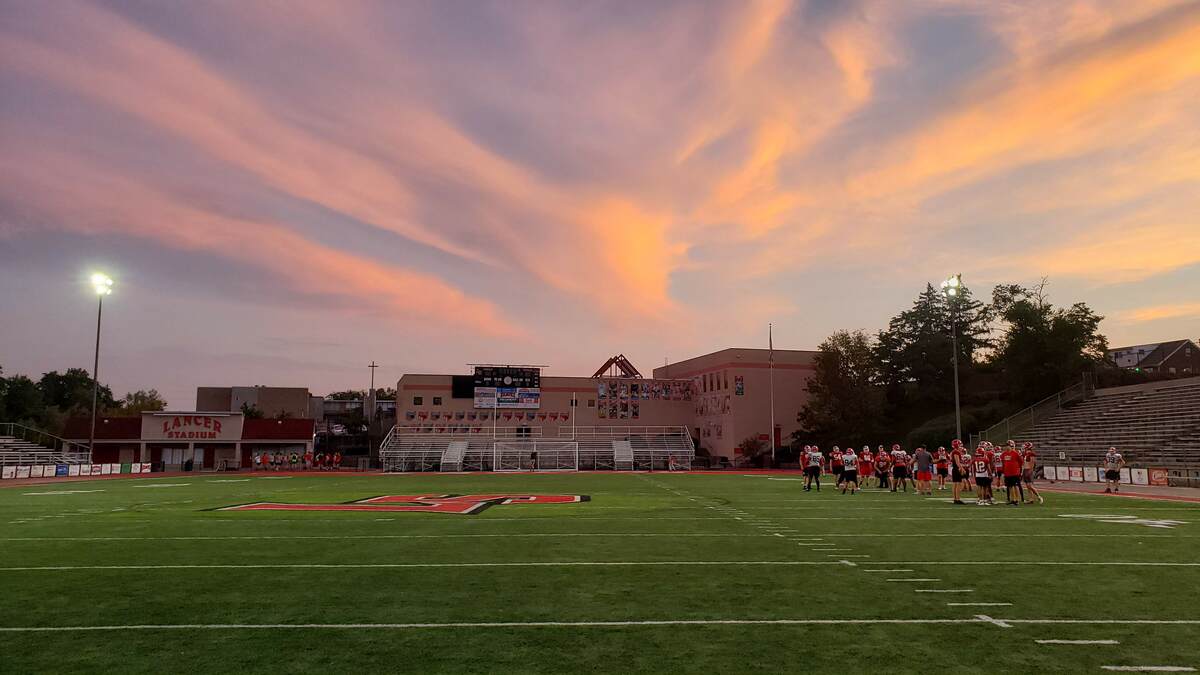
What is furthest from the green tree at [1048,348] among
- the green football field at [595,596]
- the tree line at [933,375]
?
the green football field at [595,596]

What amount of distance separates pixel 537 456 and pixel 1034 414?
34.0 meters

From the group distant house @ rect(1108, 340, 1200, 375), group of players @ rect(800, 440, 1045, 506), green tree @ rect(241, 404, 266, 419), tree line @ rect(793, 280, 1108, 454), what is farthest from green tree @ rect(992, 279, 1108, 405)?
green tree @ rect(241, 404, 266, 419)

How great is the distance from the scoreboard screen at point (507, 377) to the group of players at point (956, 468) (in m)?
35.3

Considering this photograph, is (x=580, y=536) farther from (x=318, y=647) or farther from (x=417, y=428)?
(x=417, y=428)

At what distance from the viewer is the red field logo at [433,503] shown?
18.6 metres

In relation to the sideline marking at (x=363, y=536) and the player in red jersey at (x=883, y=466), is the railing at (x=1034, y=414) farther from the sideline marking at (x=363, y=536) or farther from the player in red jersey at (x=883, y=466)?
the sideline marking at (x=363, y=536)

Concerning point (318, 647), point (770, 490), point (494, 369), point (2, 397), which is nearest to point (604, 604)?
point (318, 647)

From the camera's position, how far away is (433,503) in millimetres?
20312

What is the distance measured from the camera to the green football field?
18.4 feet

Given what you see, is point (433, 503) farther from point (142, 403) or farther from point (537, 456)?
point (142, 403)

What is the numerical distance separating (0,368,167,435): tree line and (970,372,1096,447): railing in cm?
7390

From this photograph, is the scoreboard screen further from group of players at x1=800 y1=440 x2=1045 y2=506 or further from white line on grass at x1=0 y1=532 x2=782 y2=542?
white line on grass at x1=0 y1=532 x2=782 y2=542

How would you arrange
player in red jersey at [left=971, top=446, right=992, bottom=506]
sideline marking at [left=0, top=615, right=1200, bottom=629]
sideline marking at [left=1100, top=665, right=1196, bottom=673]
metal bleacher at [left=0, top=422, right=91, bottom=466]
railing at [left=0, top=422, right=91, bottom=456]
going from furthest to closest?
railing at [left=0, top=422, right=91, bottom=456]
metal bleacher at [left=0, top=422, right=91, bottom=466]
player in red jersey at [left=971, top=446, right=992, bottom=506]
sideline marking at [left=0, top=615, right=1200, bottom=629]
sideline marking at [left=1100, top=665, right=1196, bottom=673]

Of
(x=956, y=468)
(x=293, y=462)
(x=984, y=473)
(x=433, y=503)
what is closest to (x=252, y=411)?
(x=293, y=462)
